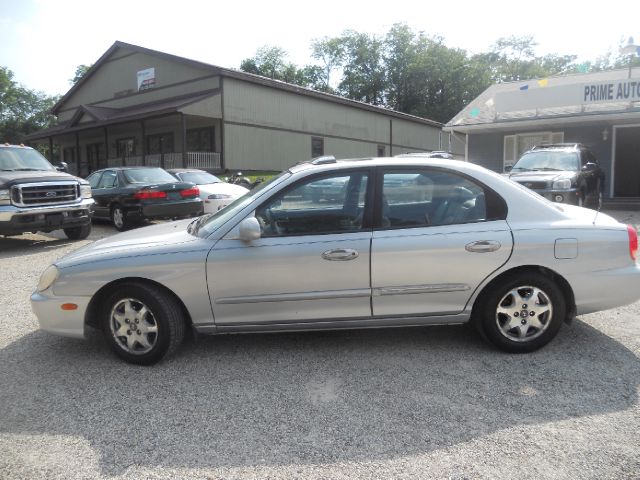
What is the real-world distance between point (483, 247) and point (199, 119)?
23.1 metres

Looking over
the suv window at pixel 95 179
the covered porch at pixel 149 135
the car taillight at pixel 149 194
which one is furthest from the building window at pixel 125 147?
the car taillight at pixel 149 194

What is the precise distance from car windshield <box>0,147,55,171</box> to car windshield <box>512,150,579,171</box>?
1048 centimetres

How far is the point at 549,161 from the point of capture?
11.4 meters

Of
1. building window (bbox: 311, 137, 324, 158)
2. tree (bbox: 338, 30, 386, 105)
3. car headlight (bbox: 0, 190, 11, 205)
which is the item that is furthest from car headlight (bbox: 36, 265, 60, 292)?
tree (bbox: 338, 30, 386, 105)

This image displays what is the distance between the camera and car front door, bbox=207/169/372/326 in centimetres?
353

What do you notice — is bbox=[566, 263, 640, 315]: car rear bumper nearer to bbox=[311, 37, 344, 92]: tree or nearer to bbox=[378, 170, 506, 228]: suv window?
bbox=[378, 170, 506, 228]: suv window


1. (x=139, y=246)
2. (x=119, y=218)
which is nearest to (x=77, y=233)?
(x=119, y=218)

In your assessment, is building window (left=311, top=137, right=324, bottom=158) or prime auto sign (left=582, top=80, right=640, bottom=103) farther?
building window (left=311, top=137, right=324, bottom=158)

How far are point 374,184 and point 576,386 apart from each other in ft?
6.34

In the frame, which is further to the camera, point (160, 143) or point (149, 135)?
point (149, 135)

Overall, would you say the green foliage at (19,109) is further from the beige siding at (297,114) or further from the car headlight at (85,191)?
the car headlight at (85,191)

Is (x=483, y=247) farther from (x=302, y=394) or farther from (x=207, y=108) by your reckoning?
(x=207, y=108)

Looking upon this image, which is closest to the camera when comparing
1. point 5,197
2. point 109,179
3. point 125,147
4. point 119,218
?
point 5,197

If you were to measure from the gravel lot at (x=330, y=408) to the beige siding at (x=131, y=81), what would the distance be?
22405 mm
